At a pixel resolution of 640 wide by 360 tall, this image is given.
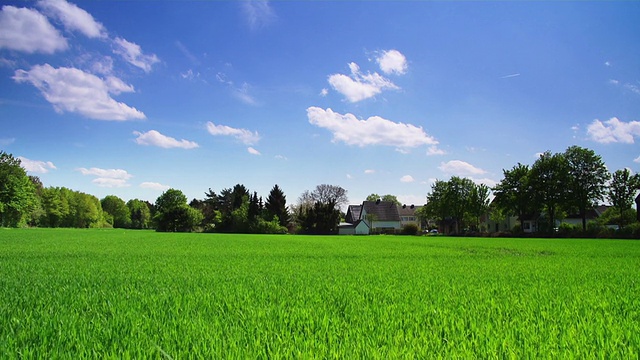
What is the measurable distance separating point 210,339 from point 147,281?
5272mm

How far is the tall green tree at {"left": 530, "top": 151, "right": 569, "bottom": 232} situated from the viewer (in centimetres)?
5928

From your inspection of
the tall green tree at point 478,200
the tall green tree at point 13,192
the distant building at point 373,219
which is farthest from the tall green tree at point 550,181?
the tall green tree at point 13,192

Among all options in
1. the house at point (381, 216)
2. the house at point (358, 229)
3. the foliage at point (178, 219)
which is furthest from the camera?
the house at point (381, 216)

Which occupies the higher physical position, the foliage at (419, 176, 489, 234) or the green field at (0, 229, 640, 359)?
the foliage at (419, 176, 489, 234)

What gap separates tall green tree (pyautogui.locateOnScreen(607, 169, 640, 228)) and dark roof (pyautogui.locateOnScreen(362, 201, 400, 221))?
5327cm

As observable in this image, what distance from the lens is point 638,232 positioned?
44.3 m

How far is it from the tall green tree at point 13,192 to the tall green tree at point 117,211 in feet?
233

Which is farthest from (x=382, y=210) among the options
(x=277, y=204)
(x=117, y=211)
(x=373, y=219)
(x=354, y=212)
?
(x=117, y=211)

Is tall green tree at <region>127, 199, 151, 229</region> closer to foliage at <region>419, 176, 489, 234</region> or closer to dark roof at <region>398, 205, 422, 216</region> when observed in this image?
dark roof at <region>398, 205, 422, 216</region>

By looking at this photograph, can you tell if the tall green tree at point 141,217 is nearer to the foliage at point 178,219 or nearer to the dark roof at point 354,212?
A: the foliage at point 178,219

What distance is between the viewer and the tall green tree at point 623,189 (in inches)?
2270

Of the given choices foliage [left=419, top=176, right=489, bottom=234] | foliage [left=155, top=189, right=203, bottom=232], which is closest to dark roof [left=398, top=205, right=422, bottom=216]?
foliage [left=419, top=176, right=489, bottom=234]

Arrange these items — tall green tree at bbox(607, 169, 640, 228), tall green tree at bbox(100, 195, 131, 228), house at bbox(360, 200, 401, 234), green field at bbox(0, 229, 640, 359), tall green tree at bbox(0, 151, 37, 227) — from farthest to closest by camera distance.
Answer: tall green tree at bbox(100, 195, 131, 228) → house at bbox(360, 200, 401, 234) → tall green tree at bbox(0, 151, 37, 227) → tall green tree at bbox(607, 169, 640, 228) → green field at bbox(0, 229, 640, 359)

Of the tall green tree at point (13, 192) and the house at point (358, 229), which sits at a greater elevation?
the tall green tree at point (13, 192)
